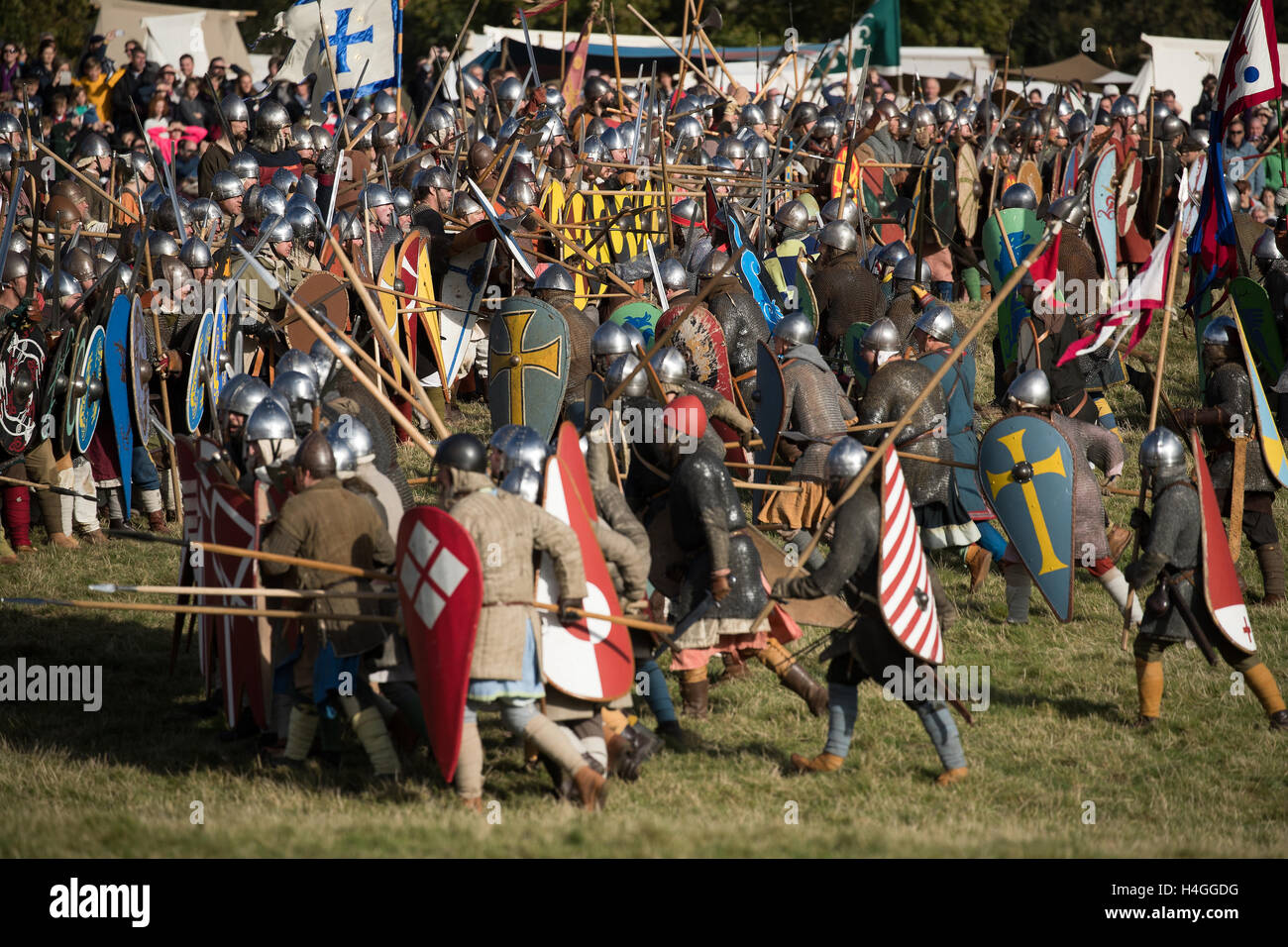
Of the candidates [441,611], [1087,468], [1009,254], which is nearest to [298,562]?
[441,611]

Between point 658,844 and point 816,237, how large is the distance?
775 cm

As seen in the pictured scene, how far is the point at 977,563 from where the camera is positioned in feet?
31.0

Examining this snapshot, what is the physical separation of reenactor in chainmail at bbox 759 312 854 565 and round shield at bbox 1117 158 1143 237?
6.35m

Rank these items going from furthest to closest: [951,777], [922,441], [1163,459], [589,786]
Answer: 1. [922,441]
2. [1163,459]
3. [951,777]
4. [589,786]

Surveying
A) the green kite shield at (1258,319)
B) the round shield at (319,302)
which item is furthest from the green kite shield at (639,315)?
the green kite shield at (1258,319)

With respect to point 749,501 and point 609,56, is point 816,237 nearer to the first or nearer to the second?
point 749,501

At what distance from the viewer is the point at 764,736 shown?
729 centimetres

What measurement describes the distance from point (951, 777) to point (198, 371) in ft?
16.8

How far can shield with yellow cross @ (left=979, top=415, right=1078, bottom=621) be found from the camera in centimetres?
775

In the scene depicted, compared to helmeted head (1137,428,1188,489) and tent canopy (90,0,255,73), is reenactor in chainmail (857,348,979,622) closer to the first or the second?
helmeted head (1137,428,1188,489)

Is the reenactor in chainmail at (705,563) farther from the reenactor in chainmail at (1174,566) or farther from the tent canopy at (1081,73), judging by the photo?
the tent canopy at (1081,73)

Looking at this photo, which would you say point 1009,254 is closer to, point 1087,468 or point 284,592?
point 1087,468

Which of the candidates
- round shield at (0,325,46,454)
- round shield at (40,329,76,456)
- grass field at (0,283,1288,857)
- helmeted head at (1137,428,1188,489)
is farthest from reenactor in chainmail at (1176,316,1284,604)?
round shield at (0,325,46,454)

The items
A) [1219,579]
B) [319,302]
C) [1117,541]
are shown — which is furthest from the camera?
[319,302]
